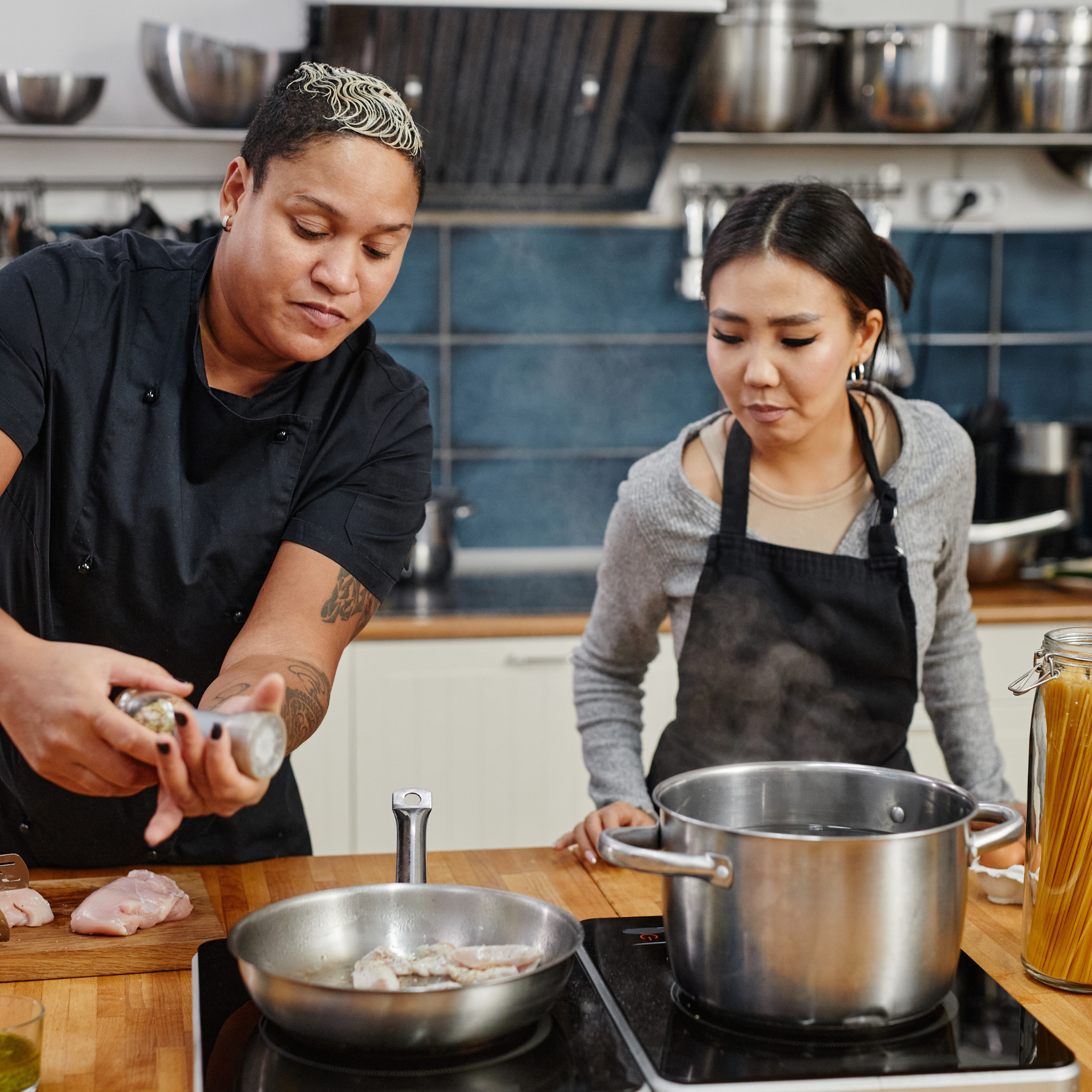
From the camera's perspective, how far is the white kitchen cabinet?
271cm

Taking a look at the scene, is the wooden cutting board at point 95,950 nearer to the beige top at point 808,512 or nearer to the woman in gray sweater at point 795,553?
the woman in gray sweater at point 795,553

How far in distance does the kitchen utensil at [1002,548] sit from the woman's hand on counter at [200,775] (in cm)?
229

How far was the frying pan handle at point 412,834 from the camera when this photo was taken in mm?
1082

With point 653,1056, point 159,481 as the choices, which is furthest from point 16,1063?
point 159,481

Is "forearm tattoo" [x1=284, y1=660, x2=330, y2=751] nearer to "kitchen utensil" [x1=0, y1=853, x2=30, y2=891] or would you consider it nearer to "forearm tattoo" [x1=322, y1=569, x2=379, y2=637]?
"forearm tattoo" [x1=322, y1=569, x2=379, y2=637]

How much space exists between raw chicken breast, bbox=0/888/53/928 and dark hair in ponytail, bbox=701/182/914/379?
1.07 m

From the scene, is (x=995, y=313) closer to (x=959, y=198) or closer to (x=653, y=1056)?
(x=959, y=198)

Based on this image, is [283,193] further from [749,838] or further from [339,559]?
[749,838]

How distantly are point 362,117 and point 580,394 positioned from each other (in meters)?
2.17

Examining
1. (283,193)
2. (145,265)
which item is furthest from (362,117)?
(145,265)

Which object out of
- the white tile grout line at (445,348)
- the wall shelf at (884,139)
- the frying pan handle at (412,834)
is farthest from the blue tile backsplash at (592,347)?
the frying pan handle at (412,834)

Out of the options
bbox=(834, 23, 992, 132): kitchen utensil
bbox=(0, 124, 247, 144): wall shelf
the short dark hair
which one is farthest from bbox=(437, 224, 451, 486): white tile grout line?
the short dark hair

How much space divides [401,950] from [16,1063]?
0.29 m

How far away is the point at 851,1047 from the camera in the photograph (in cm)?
92
